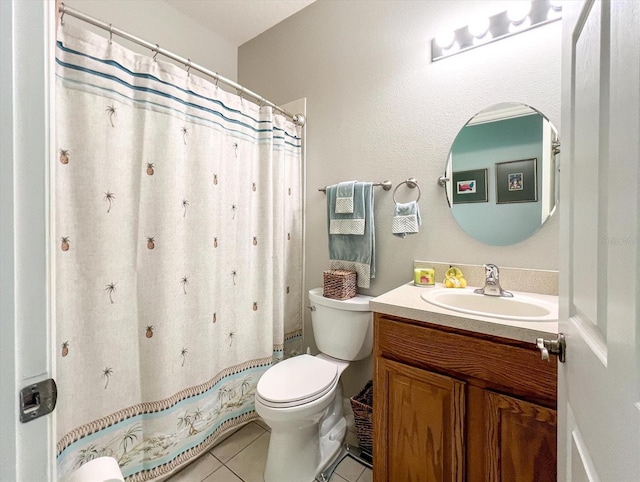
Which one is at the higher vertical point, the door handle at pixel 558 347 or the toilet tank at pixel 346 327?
the door handle at pixel 558 347

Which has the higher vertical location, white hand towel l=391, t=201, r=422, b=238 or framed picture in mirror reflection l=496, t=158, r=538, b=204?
framed picture in mirror reflection l=496, t=158, r=538, b=204

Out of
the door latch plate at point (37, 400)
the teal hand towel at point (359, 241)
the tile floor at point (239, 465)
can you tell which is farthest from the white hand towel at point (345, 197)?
the door latch plate at point (37, 400)

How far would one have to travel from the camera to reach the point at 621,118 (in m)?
0.37

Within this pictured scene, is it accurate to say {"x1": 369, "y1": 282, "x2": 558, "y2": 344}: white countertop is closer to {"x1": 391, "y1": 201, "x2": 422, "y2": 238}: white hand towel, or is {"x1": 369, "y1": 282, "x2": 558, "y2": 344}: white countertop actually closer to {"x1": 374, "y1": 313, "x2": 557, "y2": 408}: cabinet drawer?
{"x1": 374, "y1": 313, "x2": 557, "y2": 408}: cabinet drawer

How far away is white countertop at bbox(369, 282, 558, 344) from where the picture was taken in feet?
2.66

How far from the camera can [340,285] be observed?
1.57m

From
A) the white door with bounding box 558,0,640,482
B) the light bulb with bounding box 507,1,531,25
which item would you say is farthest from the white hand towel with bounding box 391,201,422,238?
the light bulb with bounding box 507,1,531,25

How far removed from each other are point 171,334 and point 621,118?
1.53 m

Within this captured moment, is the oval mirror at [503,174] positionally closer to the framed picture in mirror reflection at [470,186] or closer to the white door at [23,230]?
the framed picture in mirror reflection at [470,186]

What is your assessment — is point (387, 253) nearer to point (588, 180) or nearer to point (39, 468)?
point (588, 180)

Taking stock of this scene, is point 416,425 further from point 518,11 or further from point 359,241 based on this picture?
point 518,11

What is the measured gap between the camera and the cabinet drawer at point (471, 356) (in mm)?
811

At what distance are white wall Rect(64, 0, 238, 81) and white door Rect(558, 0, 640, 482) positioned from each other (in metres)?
2.13

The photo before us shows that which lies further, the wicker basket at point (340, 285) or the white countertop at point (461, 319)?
the wicker basket at point (340, 285)
